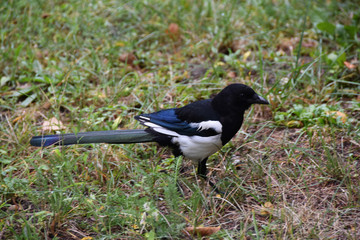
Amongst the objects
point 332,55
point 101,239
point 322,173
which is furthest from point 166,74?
point 101,239

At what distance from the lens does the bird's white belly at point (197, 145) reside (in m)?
3.04

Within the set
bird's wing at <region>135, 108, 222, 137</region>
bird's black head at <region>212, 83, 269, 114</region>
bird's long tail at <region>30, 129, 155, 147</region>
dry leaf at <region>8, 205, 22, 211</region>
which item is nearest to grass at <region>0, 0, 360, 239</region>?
dry leaf at <region>8, 205, 22, 211</region>

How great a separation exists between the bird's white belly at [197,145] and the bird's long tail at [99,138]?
236 millimetres

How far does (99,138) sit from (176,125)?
1.87 feet

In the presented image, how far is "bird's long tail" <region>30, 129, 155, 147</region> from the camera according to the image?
3.22 metres

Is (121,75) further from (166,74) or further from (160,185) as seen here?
(160,185)

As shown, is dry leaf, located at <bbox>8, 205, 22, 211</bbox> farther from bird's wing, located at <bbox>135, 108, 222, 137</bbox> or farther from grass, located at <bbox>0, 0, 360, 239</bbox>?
bird's wing, located at <bbox>135, 108, 222, 137</bbox>

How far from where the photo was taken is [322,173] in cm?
310

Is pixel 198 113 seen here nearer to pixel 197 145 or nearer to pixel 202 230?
pixel 197 145

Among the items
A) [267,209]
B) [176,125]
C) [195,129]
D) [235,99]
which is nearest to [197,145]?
[195,129]

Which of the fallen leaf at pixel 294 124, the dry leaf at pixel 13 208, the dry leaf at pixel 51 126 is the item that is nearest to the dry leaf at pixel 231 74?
the fallen leaf at pixel 294 124

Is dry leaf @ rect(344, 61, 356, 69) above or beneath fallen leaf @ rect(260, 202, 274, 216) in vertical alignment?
above

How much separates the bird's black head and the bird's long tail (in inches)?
22.4

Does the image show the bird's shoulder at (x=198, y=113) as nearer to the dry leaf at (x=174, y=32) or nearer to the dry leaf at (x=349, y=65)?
the dry leaf at (x=349, y=65)
